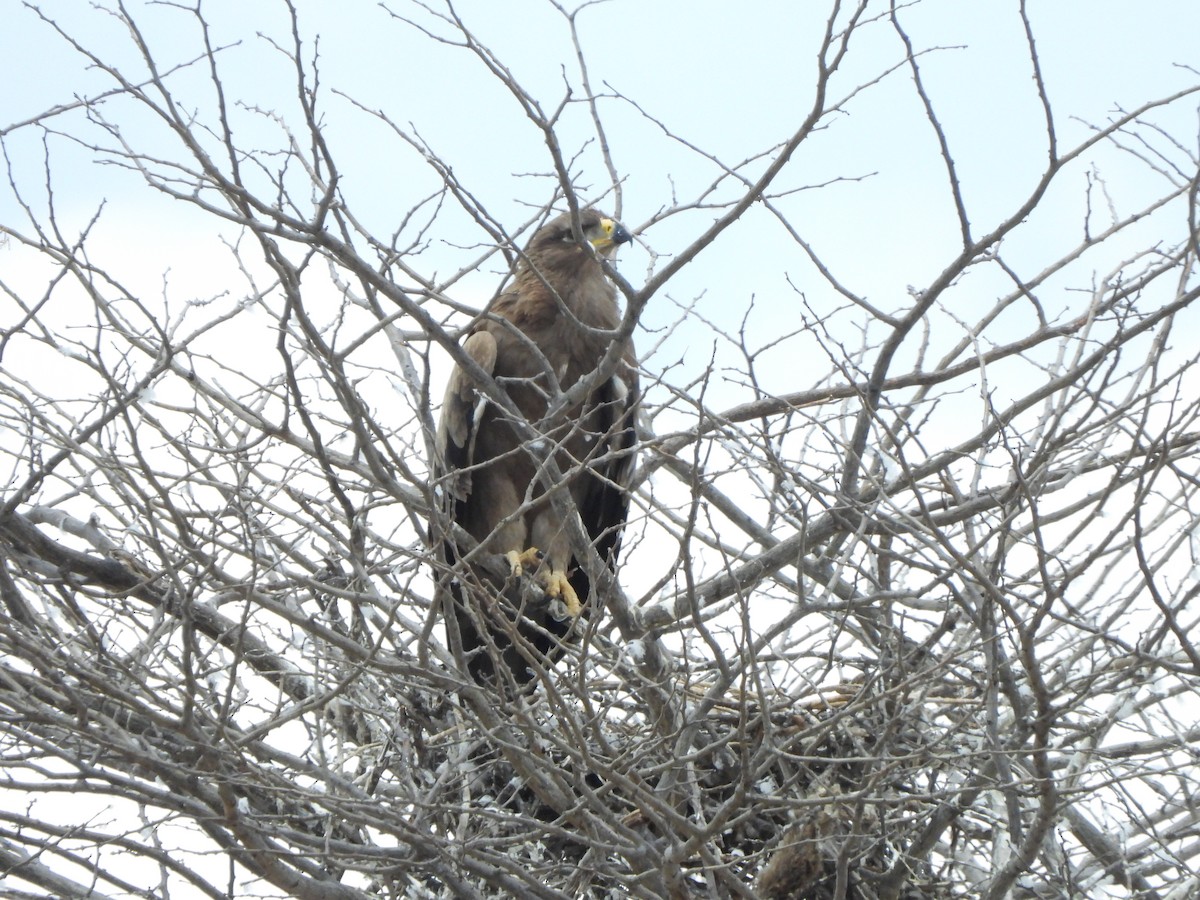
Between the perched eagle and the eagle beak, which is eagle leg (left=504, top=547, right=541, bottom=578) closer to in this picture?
the perched eagle

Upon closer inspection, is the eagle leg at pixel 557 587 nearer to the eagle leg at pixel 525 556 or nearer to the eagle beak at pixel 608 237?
the eagle leg at pixel 525 556

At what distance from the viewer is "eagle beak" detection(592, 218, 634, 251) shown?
19.4ft

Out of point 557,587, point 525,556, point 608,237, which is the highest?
point 608,237

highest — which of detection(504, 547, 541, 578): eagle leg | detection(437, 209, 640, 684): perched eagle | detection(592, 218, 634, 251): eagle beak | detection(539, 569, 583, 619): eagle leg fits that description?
detection(592, 218, 634, 251): eagle beak

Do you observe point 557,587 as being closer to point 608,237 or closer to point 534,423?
point 534,423

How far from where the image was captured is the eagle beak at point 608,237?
19.4 ft

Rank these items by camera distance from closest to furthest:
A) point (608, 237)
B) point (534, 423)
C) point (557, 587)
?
point (534, 423), point (557, 587), point (608, 237)

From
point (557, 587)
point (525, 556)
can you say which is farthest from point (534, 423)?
point (557, 587)

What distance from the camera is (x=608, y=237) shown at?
5969 mm

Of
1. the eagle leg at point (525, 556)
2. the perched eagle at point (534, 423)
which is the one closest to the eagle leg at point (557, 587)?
the perched eagle at point (534, 423)

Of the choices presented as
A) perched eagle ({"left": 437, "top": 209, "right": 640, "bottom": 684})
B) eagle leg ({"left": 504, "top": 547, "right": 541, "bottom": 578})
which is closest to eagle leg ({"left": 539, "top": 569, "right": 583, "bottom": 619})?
perched eagle ({"left": 437, "top": 209, "right": 640, "bottom": 684})

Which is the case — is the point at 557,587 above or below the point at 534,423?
below

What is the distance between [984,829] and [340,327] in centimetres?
290

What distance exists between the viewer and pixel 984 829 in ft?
15.3
